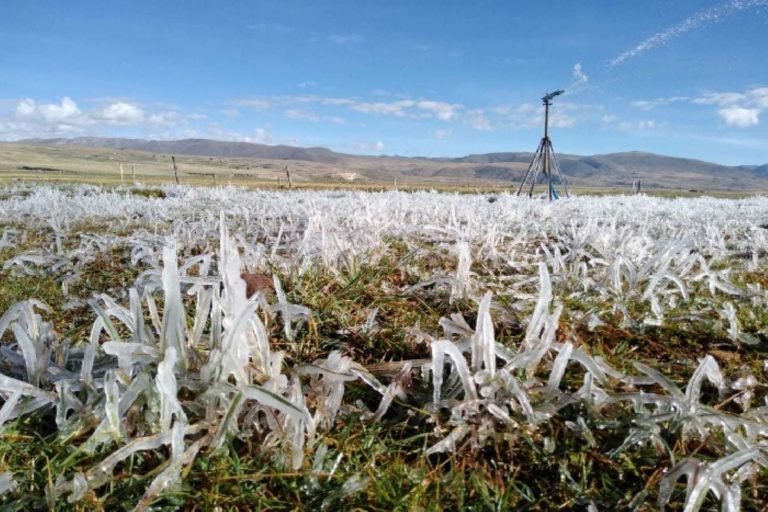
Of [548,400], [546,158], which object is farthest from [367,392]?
[546,158]

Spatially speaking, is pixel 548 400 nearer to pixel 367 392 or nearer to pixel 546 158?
pixel 367 392

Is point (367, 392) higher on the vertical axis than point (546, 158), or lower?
lower

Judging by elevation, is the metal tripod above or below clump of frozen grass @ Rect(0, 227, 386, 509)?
above

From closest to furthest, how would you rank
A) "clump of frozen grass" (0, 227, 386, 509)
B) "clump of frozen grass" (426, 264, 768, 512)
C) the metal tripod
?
"clump of frozen grass" (0, 227, 386, 509)
"clump of frozen grass" (426, 264, 768, 512)
the metal tripod

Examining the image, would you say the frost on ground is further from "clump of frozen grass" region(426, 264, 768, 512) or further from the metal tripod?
the metal tripod

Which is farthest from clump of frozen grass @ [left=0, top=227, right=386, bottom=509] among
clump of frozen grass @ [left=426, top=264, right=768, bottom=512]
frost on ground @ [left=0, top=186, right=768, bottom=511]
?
clump of frozen grass @ [left=426, top=264, right=768, bottom=512]

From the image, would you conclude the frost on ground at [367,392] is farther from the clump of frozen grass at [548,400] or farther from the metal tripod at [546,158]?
the metal tripod at [546,158]

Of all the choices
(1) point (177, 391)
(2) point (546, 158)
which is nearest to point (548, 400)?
(1) point (177, 391)

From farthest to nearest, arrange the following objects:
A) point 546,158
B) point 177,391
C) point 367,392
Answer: point 546,158, point 367,392, point 177,391

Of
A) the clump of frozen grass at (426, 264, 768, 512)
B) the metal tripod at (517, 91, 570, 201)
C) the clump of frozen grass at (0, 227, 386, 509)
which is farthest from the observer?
the metal tripod at (517, 91, 570, 201)

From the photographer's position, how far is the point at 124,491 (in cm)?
116

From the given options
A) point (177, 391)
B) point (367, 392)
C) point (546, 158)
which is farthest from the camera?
point (546, 158)

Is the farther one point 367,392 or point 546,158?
point 546,158

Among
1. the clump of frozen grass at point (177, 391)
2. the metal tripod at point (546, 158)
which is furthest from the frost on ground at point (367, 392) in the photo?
the metal tripod at point (546, 158)
